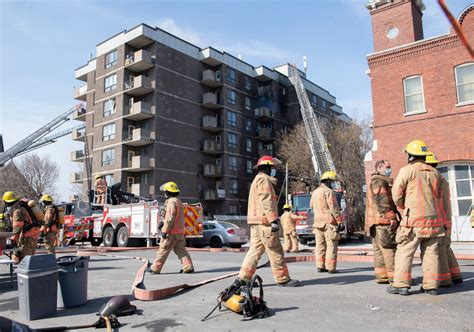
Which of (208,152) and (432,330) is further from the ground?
(208,152)

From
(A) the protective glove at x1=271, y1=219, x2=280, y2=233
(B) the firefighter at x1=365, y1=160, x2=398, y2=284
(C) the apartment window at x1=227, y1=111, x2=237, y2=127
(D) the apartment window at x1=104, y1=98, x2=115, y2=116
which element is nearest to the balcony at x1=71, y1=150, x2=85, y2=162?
(D) the apartment window at x1=104, y1=98, x2=115, y2=116

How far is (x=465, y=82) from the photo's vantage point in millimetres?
16734

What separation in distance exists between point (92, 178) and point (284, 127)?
76.3 feet

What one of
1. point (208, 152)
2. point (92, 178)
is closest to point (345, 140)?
point (208, 152)

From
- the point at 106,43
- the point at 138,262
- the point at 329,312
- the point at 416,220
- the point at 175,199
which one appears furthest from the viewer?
the point at 106,43

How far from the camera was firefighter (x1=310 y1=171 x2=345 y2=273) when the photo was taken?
7609 mm

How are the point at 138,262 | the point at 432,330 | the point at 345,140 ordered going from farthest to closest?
1. the point at 345,140
2. the point at 138,262
3. the point at 432,330

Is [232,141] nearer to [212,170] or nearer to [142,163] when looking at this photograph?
[212,170]

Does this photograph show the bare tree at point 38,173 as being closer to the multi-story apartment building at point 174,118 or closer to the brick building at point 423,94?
the multi-story apartment building at point 174,118

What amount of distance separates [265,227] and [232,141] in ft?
127

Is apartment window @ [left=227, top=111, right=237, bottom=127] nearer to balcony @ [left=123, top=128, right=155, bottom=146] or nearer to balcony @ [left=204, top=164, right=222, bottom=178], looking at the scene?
balcony @ [left=204, top=164, right=222, bottom=178]

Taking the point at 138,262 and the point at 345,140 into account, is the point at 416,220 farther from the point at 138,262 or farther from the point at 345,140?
the point at 345,140

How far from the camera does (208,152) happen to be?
42.3 meters

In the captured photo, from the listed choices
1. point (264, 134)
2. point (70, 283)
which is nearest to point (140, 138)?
point (264, 134)
